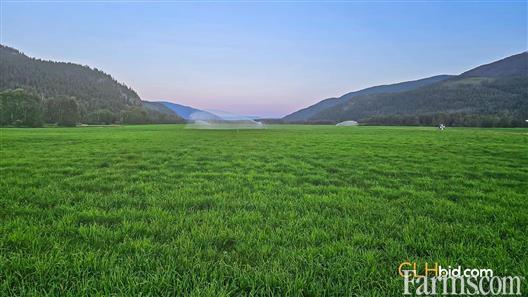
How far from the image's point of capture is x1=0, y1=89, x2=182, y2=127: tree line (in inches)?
3214

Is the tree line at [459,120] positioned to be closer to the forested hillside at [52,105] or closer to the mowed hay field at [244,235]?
the mowed hay field at [244,235]

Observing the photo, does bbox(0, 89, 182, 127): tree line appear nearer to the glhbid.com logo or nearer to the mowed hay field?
the mowed hay field

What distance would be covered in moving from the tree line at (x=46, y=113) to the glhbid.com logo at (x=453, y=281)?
11053 centimetres

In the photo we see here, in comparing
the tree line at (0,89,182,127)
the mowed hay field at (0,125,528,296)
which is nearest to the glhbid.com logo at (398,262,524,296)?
the mowed hay field at (0,125,528,296)

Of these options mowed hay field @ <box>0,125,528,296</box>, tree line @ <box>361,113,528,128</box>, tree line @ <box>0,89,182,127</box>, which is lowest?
mowed hay field @ <box>0,125,528,296</box>

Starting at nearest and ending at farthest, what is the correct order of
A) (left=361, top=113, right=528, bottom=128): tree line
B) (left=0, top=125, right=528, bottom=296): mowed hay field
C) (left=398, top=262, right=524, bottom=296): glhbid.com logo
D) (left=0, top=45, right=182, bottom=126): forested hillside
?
(left=398, top=262, right=524, bottom=296): glhbid.com logo, (left=0, top=125, right=528, bottom=296): mowed hay field, (left=0, top=45, right=182, bottom=126): forested hillside, (left=361, top=113, right=528, bottom=128): tree line

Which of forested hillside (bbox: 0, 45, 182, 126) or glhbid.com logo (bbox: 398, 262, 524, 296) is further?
forested hillside (bbox: 0, 45, 182, 126)

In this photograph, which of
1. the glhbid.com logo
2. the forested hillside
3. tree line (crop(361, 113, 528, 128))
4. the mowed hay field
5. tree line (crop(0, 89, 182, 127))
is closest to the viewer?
the glhbid.com logo

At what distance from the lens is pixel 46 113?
99.9 m

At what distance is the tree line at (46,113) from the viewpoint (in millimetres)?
81625

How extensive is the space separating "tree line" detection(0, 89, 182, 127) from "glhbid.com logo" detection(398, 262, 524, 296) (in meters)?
111

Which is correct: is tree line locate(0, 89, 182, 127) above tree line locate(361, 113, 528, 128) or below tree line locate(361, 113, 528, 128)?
above

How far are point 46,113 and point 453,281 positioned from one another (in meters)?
131

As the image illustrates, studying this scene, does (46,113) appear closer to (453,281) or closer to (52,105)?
(52,105)
